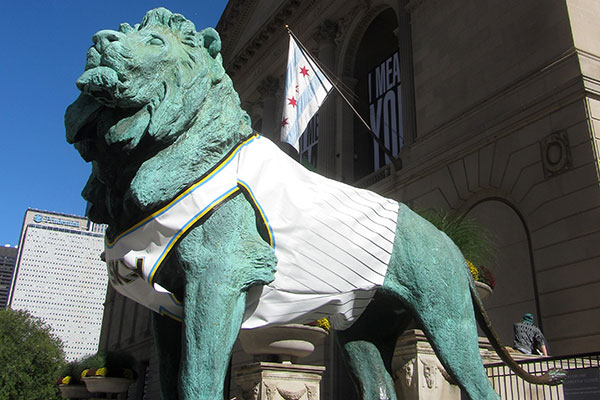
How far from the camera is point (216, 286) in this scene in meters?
2.51

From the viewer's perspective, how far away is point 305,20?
1097 inches

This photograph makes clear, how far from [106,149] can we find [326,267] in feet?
4.16

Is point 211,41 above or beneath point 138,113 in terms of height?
above

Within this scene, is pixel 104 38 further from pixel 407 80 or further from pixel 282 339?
pixel 407 80

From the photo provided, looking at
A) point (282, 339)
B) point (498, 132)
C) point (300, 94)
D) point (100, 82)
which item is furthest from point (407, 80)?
point (100, 82)

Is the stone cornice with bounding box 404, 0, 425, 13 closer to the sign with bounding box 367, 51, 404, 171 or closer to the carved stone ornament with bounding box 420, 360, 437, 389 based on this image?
the sign with bounding box 367, 51, 404, 171

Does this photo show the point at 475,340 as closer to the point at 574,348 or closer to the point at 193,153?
the point at 193,153

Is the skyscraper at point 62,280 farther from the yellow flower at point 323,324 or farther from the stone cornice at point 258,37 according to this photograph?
the yellow flower at point 323,324

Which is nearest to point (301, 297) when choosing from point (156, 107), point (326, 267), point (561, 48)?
point (326, 267)

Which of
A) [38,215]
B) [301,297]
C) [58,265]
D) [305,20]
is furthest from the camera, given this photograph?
[38,215]

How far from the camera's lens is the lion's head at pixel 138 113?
2545 millimetres

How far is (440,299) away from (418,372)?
326 centimetres

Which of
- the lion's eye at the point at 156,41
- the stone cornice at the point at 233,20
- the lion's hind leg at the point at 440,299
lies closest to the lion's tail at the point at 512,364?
the lion's hind leg at the point at 440,299

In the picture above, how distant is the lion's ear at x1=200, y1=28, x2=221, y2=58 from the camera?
3.04 m
